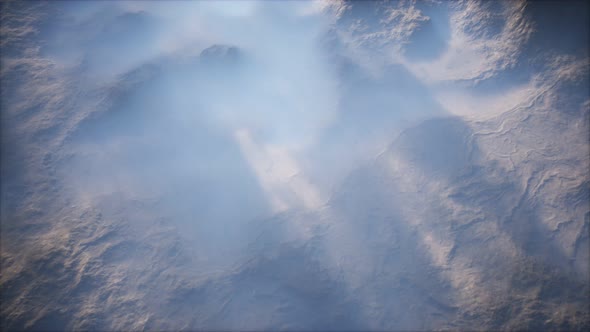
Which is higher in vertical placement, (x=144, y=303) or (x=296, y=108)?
(x=296, y=108)

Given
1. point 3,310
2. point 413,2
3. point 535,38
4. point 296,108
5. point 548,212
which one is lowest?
point 3,310

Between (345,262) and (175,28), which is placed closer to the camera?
(345,262)

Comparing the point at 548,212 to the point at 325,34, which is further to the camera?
the point at 325,34

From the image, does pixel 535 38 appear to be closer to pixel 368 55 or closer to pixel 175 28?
pixel 368 55

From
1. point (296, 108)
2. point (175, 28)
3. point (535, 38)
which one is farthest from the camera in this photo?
point (175, 28)

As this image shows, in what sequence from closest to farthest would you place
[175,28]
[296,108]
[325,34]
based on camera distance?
1. [296,108]
2. [325,34]
3. [175,28]

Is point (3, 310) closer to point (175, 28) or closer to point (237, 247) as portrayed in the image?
point (237, 247)

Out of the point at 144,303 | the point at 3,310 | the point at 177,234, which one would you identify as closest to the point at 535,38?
the point at 177,234

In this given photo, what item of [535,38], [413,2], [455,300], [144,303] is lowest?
[144,303]

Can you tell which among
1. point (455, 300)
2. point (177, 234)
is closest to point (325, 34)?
point (177, 234)
